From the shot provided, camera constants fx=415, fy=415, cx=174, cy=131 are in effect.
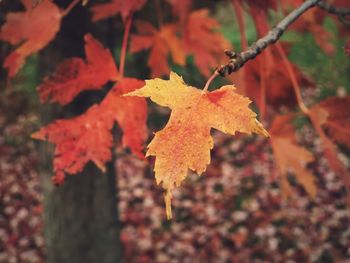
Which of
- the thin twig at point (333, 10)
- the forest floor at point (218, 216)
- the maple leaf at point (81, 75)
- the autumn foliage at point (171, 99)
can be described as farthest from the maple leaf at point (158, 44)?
the forest floor at point (218, 216)

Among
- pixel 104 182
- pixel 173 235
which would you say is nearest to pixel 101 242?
pixel 104 182

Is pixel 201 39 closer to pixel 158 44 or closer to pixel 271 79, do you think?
pixel 158 44

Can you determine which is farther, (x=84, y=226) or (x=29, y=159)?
(x=29, y=159)

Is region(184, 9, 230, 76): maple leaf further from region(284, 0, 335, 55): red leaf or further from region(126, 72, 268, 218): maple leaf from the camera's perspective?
region(126, 72, 268, 218): maple leaf

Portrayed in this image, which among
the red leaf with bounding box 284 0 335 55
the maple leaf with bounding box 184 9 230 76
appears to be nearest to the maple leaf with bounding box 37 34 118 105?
the maple leaf with bounding box 184 9 230 76

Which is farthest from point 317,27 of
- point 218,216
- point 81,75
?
point 218,216

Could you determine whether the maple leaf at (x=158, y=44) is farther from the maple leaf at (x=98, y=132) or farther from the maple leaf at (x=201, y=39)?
the maple leaf at (x=98, y=132)

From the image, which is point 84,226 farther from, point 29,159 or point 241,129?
point 29,159
